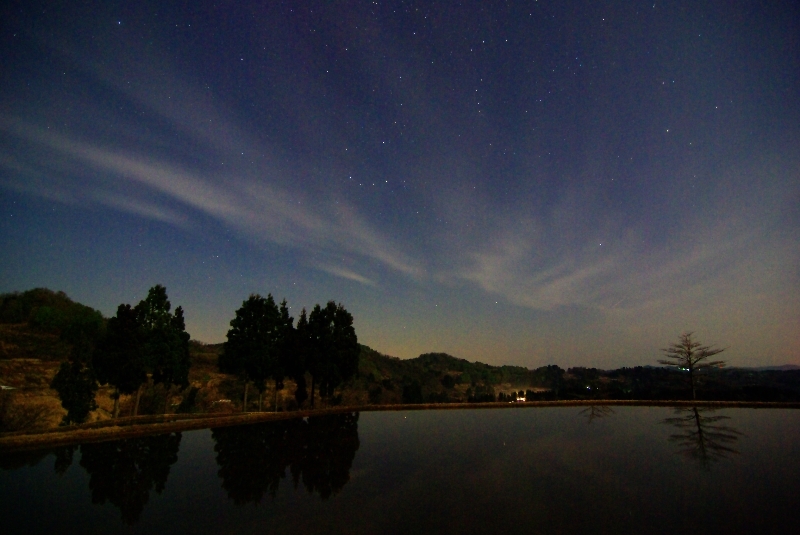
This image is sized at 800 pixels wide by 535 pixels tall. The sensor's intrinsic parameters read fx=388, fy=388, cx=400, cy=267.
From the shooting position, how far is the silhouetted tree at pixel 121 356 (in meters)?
27.4

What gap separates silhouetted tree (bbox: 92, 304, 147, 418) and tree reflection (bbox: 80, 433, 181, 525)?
987 cm

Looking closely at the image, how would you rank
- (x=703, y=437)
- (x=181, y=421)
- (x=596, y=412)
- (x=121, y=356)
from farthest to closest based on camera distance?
1. (x=596, y=412)
2. (x=121, y=356)
3. (x=181, y=421)
4. (x=703, y=437)

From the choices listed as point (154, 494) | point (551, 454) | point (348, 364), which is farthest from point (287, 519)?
point (348, 364)

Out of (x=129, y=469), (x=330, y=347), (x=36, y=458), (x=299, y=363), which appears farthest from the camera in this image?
(x=330, y=347)

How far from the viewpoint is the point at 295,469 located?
14.4 metres

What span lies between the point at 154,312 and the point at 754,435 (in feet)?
135

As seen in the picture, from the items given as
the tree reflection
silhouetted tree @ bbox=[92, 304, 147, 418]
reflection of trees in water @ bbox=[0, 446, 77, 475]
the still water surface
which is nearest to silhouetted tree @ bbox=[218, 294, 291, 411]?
silhouetted tree @ bbox=[92, 304, 147, 418]

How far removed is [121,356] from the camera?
27.5 m

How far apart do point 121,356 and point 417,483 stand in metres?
25.4

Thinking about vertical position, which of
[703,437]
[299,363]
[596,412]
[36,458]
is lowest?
[36,458]

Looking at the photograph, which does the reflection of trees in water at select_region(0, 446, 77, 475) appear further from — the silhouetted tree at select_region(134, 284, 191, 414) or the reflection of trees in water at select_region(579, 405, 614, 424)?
the reflection of trees in water at select_region(579, 405, 614, 424)

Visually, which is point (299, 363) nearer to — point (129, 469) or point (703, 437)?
point (129, 469)

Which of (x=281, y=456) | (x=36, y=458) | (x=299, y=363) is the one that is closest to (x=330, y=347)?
(x=299, y=363)

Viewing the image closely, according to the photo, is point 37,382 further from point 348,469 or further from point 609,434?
point 609,434
